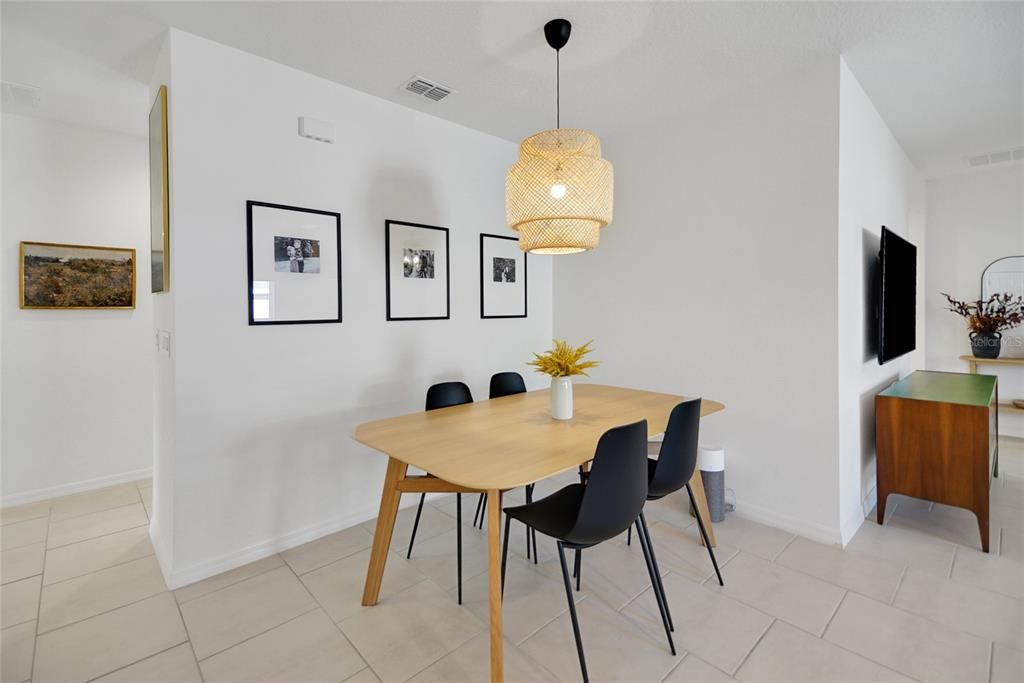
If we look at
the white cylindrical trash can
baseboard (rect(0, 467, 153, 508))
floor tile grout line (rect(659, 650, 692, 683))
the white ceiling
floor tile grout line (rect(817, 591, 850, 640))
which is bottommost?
floor tile grout line (rect(659, 650, 692, 683))

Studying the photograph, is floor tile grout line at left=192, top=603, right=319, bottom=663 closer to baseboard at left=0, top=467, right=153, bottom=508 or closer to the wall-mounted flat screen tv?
baseboard at left=0, top=467, right=153, bottom=508

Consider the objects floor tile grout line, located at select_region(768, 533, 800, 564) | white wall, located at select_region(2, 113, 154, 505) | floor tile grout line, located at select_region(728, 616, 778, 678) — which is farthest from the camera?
white wall, located at select_region(2, 113, 154, 505)

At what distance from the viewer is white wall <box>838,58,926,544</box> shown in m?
2.64

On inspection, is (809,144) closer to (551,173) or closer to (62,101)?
(551,173)

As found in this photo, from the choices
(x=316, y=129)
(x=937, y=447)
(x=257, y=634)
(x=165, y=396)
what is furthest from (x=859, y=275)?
(x=165, y=396)

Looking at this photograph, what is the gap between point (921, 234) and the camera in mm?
4578

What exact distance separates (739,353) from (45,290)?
15.4ft

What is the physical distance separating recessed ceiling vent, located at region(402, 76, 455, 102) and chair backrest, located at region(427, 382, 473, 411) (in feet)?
5.82

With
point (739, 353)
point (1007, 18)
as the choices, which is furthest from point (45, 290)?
point (1007, 18)

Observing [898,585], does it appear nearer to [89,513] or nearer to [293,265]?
[293,265]

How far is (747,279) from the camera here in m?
2.96

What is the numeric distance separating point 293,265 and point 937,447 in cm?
377

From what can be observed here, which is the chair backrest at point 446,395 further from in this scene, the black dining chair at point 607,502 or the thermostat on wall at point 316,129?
the thermostat on wall at point 316,129

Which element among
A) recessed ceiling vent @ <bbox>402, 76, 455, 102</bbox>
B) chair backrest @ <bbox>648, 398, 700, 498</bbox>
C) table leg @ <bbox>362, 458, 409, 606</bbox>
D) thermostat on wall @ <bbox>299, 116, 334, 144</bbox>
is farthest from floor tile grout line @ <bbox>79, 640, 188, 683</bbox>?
recessed ceiling vent @ <bbox>402, 76, 455, 102</bbox>
